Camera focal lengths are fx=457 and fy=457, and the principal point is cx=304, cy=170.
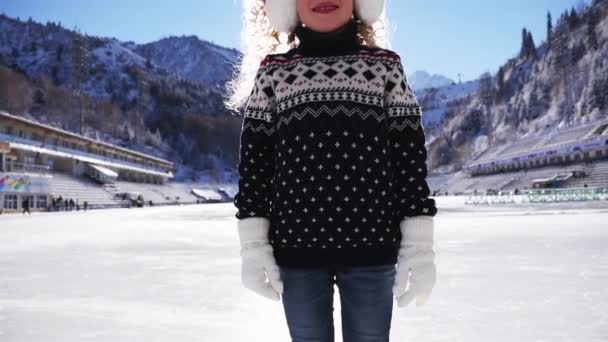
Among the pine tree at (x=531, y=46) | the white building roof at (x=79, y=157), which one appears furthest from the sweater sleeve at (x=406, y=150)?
the pine tree at (x=531, y=46)

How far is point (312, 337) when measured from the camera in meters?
1.68

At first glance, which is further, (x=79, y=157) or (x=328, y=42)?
(x=79, y=157)

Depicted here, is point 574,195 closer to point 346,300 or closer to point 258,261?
point 346,300

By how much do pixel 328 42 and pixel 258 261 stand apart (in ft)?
3.04

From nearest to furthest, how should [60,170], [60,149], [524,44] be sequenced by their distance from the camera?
[60,149] < [60,170] < [524,44]

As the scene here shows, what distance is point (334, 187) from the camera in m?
1.69

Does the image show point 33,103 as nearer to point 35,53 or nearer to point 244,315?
point 35,53

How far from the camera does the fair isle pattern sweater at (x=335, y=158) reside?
5.51 feet

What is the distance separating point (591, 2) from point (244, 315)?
12753 cm

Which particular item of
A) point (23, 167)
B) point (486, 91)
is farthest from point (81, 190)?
point (486, 91)

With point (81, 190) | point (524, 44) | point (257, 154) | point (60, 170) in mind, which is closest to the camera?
point (257, 154)

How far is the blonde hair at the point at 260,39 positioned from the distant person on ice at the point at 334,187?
227 mm

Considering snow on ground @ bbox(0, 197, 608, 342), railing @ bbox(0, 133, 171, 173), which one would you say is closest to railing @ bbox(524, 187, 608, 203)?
snow on ground @ bbox(0, 197, 608, 342)

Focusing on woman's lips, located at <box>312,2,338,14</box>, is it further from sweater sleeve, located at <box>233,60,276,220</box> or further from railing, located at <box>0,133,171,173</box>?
railing, located at <box>0,133,171,173</box>
